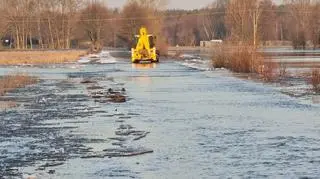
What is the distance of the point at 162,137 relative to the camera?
13172 millimetres

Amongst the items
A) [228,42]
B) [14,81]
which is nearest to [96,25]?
[228,42]

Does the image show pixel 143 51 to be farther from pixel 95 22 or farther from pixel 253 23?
pixel 95 22

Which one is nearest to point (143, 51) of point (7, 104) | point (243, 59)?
point (243, 59)

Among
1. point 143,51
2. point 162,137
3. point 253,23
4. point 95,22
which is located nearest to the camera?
point 162,137

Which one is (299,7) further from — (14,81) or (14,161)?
(14,161)

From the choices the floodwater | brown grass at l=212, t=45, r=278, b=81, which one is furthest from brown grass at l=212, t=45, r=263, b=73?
the floodwater

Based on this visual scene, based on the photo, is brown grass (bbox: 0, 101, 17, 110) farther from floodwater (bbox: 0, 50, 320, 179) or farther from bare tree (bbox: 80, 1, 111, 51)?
bare tree (bbox: 80, 1, 111, 51)

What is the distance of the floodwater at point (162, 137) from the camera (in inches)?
386

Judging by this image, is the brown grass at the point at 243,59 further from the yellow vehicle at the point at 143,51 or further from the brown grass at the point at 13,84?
the yellow vehicle at the point at 143,51

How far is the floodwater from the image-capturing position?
9812 mm

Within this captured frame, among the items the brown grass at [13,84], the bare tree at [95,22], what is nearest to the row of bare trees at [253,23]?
the brown grass at [13,84]

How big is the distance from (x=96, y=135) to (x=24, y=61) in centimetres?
5539

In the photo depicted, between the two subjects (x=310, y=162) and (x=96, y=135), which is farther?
(x=96, y=135)

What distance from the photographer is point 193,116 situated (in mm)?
16844
